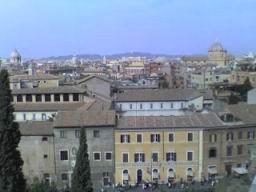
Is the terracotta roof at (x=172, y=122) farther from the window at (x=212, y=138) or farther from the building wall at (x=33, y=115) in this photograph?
the building wall at (x=33, y=115)

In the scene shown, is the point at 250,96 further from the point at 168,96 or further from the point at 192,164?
the point at 192,164

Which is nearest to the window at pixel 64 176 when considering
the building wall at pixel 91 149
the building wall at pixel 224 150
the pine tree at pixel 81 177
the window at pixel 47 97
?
the building wall at pixel 91 149

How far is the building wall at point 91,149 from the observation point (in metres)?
37.5

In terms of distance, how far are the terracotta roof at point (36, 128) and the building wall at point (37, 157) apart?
30 centimetres

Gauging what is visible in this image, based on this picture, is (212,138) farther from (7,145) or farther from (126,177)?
(7,145)

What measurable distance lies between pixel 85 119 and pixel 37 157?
4.53 meters

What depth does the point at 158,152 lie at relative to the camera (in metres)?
38.1

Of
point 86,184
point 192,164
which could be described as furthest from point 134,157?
point 86,184

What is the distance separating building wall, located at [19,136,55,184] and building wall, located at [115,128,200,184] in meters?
4.92

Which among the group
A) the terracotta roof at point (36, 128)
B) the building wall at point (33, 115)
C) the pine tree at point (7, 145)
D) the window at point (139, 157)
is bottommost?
the window at point (139, 157)

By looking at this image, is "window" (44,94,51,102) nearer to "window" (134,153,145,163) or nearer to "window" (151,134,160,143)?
"window" (134,153,145,163)

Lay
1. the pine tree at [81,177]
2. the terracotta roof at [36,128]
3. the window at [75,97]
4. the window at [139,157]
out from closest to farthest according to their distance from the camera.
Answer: the pine tree at [81,177]
the terracotta roof at [36,128]
the window at [139,157]
the window at [75,97]

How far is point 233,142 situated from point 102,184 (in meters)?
10.6

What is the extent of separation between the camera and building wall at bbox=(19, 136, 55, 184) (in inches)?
1471
